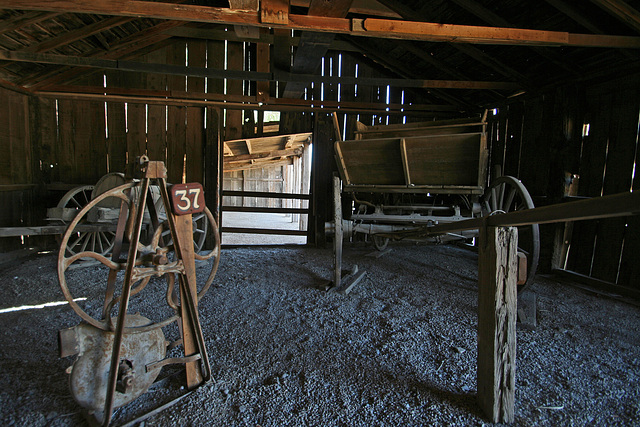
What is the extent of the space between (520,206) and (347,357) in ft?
10.0

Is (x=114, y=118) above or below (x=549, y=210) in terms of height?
above

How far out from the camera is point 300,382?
188 centimetres

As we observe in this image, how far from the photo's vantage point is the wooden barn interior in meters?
3.10

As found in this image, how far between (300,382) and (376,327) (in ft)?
3.20

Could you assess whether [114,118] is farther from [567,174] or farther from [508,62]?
[567,174]

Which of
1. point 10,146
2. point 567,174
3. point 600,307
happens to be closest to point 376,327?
point 600,307

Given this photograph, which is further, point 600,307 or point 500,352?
point 600,307

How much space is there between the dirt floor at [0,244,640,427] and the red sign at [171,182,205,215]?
3.28 feet

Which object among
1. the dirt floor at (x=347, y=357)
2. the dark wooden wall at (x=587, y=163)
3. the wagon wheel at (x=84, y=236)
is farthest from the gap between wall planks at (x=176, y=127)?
the dark wooden wall at (x=587, y=163)

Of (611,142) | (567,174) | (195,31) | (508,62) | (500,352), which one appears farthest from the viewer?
(195,31)

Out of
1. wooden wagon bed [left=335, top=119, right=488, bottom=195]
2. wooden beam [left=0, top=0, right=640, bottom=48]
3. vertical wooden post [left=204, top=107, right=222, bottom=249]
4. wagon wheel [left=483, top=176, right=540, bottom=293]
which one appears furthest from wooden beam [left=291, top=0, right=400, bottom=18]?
wagon wheel [left=483, top=176, right=540, bottom=293]

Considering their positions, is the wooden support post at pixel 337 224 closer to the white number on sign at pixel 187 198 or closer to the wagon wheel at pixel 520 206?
the wagon wheel at pixel 520 206


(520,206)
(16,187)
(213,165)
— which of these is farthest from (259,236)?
(520,206)

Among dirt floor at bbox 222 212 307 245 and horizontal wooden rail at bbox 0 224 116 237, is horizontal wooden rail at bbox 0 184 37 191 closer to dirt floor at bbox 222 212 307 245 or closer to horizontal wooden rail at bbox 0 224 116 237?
horizontal wooden rail at bbox 0 224 116 237
